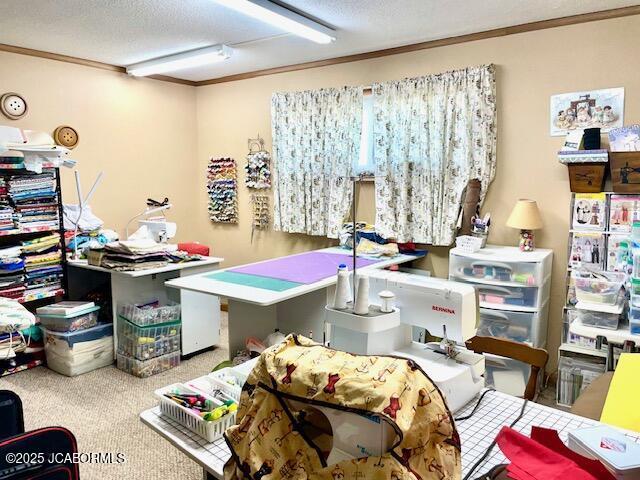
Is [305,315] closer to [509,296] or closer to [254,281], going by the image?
[254,281]

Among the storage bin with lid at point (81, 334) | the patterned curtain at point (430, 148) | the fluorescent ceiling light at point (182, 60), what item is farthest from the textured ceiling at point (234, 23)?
the storage bin with lid at point (81, 334)

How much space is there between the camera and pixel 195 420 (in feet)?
4.55

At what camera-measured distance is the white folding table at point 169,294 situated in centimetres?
362

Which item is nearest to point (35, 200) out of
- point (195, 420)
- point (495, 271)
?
point (195, 420)

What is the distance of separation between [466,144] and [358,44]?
1.19 metres

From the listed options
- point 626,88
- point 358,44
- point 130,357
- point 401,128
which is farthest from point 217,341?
point 626,88

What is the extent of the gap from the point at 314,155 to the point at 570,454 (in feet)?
11.8

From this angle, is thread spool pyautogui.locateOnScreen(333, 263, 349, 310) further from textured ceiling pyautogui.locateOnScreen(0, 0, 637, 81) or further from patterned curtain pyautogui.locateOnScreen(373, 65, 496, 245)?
patterned curtain pyautogui.locateOnScreen(373, 65, 496, 245)

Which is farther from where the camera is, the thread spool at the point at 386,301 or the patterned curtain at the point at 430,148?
the patterned curtain at the point at 430,148

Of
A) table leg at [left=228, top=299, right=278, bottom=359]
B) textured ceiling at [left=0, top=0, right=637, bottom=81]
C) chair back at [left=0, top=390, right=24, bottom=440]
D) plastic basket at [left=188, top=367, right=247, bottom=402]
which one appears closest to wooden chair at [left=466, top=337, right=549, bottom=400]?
plastic basket at [left=188, top=367, right=247, bottom=402]

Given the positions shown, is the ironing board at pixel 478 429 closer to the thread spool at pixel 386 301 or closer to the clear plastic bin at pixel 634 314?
the thread spool at pixel 386 301

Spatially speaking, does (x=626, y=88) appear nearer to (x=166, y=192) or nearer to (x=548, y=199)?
(x=548, y=199)

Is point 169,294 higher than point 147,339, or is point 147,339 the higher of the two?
point 169,294

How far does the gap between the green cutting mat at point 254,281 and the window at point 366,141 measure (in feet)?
5.57
